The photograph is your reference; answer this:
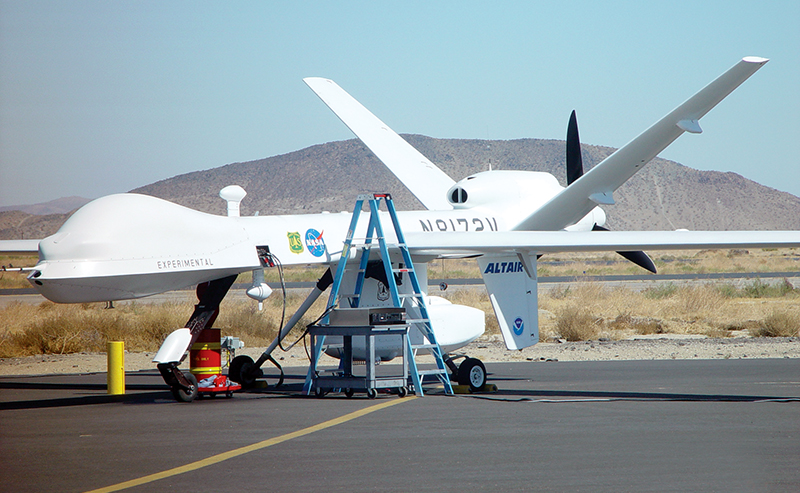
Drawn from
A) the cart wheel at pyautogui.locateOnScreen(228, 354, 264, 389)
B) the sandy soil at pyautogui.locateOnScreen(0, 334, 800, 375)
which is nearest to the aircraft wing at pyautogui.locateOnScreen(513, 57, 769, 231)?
the sandy soil at pyautogui.locateOnScreen(0, 334, 800, 375)

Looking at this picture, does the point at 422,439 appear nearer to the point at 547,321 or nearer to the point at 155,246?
the point at 155,246

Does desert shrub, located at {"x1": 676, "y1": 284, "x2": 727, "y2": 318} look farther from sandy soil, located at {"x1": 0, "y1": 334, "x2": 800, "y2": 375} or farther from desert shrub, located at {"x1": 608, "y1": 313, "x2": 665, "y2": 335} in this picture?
sandy soil, located at {"x1": 0, "y1": 334, "x2": 800, "y2": 375}

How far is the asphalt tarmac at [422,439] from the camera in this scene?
7008 mm

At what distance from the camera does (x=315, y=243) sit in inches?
517

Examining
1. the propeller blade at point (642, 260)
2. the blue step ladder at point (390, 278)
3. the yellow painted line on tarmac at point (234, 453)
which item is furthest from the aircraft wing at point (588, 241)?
the propeller blade at point (642, 260)

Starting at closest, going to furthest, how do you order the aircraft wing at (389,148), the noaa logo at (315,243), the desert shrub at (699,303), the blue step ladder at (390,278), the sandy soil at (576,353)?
1. the blue step ladder at (390,278)
2. the noaa logo at (315,243)
3. the aircraft wing at (389,148)
4. the sandy soil at (576,353)
5. the desert shrub at (699,303)

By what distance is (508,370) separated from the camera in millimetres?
17016

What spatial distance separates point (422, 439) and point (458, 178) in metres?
133

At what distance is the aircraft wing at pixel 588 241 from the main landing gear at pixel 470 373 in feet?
5.82

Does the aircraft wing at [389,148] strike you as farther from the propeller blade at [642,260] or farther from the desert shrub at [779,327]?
the desert shrub at [779,327]

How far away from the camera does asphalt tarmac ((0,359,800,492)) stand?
7.01 meters

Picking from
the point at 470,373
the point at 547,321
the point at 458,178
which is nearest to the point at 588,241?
the point at 470,373

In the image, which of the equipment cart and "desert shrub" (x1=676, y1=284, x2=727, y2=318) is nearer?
the equipment cart

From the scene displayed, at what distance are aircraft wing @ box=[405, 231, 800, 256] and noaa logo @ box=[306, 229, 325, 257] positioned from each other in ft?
4.50
